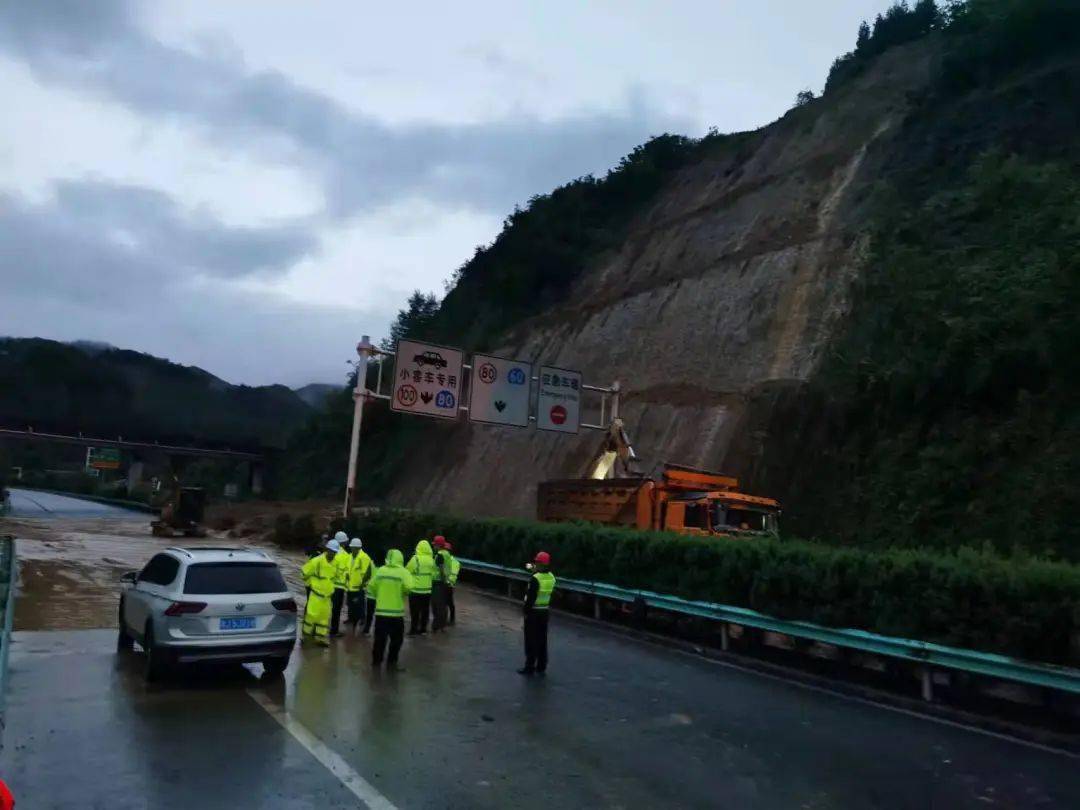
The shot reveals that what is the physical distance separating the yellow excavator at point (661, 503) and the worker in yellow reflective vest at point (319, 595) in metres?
7.55

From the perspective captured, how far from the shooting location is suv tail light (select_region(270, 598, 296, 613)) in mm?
10367

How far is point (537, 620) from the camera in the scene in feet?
38.6

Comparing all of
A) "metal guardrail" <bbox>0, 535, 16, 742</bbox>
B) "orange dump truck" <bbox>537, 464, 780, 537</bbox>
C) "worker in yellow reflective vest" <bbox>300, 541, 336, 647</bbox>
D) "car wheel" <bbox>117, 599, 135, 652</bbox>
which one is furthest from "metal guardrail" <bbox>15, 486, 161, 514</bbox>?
"car wheel" <bbox>117, 599, 135, 652</bbox>

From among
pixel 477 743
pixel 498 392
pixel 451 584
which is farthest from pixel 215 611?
pixel 498 392

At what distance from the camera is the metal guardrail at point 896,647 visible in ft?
30.0

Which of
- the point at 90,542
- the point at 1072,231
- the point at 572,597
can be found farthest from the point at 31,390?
the point at 1072,231

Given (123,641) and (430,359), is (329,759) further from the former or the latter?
(430,359)

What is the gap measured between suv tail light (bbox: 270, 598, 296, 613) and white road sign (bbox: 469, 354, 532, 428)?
51.7 feet

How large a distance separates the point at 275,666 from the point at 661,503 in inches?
462

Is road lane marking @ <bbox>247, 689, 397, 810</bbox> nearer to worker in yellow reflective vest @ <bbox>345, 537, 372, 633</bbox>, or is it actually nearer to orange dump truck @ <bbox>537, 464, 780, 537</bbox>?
worker in yellow reflective vest @ <bbox>345, 537, 372, 633</bbox>

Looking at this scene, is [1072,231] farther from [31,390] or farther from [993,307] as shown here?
[31,390]

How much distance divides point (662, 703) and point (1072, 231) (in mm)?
17614

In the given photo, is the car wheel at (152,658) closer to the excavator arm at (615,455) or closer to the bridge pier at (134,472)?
the excavator arm at (615,455)

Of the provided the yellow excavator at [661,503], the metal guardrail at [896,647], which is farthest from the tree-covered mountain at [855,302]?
the metal guardrail at [896,647]
